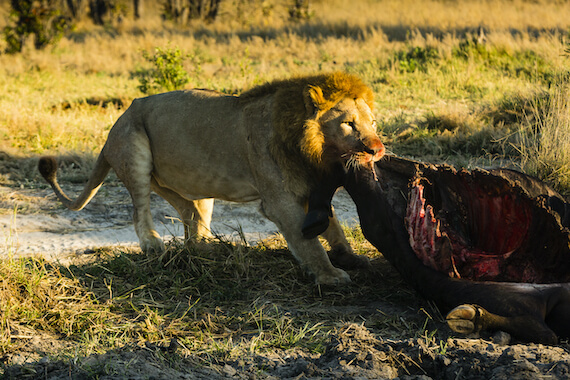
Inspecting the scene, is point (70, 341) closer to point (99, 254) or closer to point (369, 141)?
point (99, 254)

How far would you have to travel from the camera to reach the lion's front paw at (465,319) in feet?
10.3

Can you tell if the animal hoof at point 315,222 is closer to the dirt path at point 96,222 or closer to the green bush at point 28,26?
the dirt path at point 96,222

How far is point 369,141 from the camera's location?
3838 millimetres

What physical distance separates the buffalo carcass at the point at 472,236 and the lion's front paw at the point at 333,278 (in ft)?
1.03

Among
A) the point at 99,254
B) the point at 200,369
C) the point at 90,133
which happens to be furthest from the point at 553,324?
the point at 90,133

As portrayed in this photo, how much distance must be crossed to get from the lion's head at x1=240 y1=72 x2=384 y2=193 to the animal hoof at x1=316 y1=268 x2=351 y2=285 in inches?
21.9

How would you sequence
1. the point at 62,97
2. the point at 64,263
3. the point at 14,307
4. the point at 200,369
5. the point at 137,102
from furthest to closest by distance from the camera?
the point at 62,97, the point at 137,102, the point at 64,263, the point at 14,307, the point at 200,369

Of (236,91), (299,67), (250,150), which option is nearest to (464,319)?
(250,150)

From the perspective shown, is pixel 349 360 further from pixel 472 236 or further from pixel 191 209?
pixel 191 209

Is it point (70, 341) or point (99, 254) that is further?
point (99, 254)

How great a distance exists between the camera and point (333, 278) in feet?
13.6

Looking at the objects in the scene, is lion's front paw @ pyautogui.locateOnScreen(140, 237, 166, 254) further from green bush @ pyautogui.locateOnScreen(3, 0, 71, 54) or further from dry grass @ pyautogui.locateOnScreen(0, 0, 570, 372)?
green bush @ pyautogui.locateOnScreen(3, 0, 71, 54)

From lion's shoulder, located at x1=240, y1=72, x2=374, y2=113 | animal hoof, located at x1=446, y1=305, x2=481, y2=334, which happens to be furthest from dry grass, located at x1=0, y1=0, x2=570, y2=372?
lion's shoulder, located at x1=240, y1=72, x2=374, y2=113

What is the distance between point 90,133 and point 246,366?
6214mm
